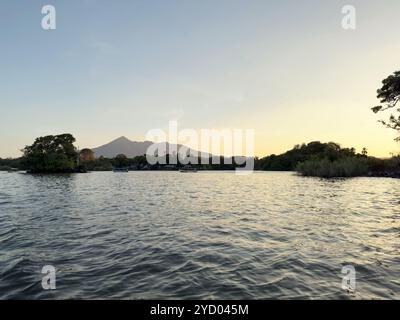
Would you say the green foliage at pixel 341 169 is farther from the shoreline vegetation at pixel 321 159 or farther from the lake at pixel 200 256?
the lake at pixel 200 256

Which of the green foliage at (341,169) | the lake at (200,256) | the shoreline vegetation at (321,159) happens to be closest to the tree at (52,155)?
the shoreline vegetation at (321,159)

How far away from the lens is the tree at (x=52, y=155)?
156 meters

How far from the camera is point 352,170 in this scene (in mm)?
85562

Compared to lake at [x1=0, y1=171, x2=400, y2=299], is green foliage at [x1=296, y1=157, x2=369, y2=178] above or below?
above

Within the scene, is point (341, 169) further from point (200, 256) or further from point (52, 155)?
point (52, 155)

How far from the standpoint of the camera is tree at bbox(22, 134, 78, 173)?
156m

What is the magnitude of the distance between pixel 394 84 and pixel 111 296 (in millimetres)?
65986

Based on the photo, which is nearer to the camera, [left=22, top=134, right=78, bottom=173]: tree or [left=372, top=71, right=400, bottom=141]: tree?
[left=372, top=71, right=400, bottom=141]: tree

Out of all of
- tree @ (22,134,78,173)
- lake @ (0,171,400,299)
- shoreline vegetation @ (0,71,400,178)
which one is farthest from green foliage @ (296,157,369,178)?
tree @ (22,134,78,173)

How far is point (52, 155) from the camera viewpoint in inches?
6083

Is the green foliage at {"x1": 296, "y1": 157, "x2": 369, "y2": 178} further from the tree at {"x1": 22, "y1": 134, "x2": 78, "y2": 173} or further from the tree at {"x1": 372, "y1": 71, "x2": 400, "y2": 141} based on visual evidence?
the tree at {"x1": 22, "y1": 134, "x2": 78, "y2": 173}
